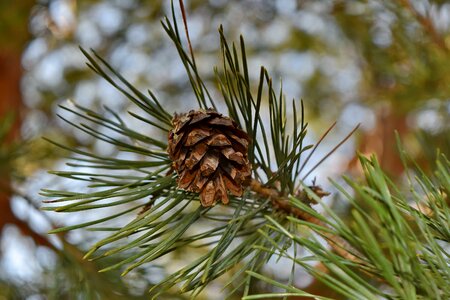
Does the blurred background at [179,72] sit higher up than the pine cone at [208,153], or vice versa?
the blurred background at [179,72]

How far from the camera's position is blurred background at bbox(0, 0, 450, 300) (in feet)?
2.97

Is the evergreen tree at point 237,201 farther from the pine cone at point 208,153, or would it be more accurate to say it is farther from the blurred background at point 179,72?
the blurred background at point 179,72

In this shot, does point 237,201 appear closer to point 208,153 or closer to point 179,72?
point 208,153

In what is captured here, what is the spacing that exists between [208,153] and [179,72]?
1361mm

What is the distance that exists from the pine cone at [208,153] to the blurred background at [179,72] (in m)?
0.36

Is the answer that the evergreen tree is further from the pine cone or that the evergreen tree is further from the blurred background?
the blurred background

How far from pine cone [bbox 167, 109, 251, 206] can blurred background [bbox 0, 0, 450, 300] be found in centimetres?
36

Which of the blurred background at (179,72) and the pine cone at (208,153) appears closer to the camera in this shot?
the pine cone at (208,153)

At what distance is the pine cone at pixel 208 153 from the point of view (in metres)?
0.40

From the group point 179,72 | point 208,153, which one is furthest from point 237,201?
point 179,72

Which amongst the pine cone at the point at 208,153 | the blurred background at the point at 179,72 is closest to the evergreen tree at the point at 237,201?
the pine cone at the point at 208,153

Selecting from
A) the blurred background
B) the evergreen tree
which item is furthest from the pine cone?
the blurred background

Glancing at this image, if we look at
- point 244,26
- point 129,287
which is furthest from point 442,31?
point 244,26

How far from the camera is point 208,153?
0.41m
